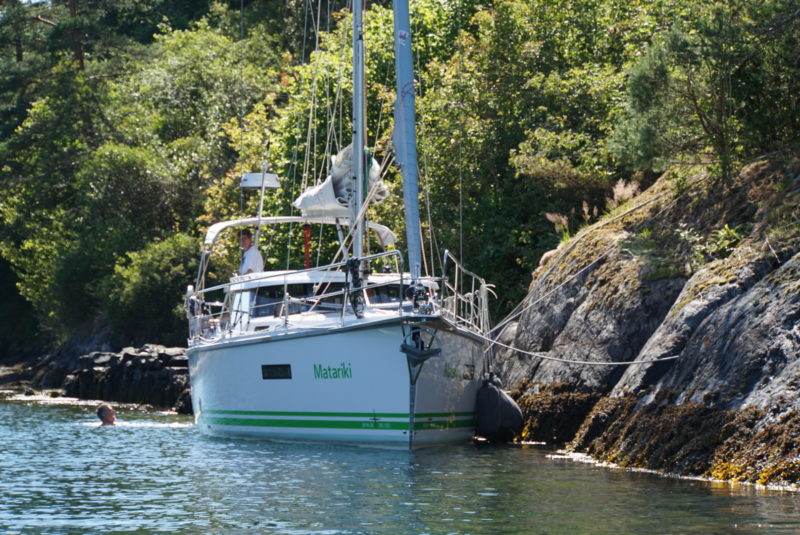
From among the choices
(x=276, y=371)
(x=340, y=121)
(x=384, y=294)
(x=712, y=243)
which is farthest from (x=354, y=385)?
(x=340, y=121)

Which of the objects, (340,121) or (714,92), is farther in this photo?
(340,121)

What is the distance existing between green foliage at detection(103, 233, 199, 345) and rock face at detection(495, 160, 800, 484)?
22.5 metres

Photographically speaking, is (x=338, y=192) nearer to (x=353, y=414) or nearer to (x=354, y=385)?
(x=354, y=385)

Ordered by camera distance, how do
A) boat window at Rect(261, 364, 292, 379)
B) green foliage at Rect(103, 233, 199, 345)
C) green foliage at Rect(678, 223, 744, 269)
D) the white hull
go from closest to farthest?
green foliage at Rect(678, 223, 744, 269)
the white hull
boat window at Rect(261, 364, 292, 379)
green foliage at Rect(103, 233, 199, 345)

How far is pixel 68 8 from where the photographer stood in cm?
5628

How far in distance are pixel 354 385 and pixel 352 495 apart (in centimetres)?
488

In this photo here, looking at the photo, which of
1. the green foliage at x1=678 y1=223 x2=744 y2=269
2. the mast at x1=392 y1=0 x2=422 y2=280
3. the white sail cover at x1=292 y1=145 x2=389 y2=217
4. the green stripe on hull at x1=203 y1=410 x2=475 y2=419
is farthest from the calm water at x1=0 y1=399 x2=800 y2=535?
the white sail cover at x1=292 y1=145 x2=389 y2=217

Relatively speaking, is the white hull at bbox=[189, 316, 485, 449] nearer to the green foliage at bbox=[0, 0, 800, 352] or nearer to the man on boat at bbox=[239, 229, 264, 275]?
the man on boat at bbox=[239, 229, 264, 275]

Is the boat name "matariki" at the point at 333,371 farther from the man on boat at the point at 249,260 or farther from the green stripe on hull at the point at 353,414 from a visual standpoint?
the man on boat at the point at 249,260

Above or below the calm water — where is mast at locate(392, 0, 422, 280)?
above

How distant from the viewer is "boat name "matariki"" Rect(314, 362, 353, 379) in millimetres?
19109

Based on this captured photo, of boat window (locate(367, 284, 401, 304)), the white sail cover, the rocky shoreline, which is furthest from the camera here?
the rocky shoreline

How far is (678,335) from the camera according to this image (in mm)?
17312

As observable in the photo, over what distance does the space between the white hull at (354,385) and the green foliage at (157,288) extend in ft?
73.0
